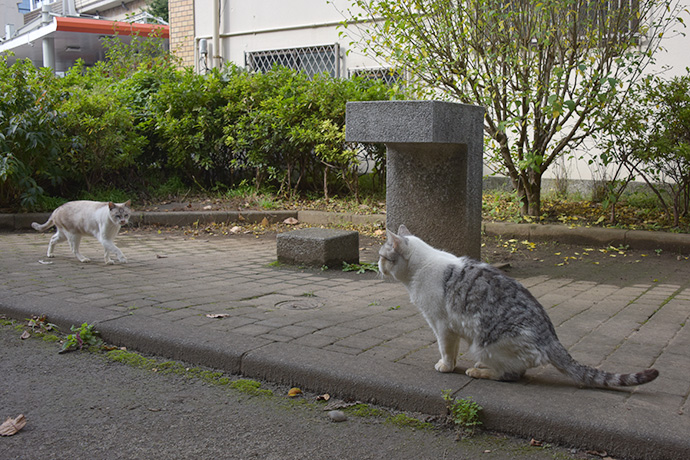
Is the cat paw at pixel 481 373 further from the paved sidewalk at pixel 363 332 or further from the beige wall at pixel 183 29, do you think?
the beige wall at pixel 183 29

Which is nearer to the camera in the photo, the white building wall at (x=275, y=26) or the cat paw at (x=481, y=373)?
the cat paw at (x=481, y=373)

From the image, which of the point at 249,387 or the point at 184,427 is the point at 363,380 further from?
the point at 184,427

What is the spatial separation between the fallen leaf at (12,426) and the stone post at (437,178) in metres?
3.56

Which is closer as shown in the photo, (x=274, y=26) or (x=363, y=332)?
(x=363, y=332)

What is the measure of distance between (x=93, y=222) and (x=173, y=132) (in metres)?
4.07

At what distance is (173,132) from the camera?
413 inches

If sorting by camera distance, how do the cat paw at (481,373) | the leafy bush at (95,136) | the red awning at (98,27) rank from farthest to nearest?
the red awning at (98,27) → the leafy bush at (95,136) → the cat paw at (481,373)

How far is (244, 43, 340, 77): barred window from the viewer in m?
13.0

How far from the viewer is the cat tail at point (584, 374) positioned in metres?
2.96

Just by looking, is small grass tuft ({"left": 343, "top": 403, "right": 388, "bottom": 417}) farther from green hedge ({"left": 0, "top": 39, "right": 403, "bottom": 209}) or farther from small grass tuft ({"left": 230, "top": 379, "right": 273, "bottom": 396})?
green hedge ({"left": 0, "top": 39, "right": 403, "bottom": 209})

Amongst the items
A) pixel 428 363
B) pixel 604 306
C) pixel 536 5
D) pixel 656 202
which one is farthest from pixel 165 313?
pixel 656 202

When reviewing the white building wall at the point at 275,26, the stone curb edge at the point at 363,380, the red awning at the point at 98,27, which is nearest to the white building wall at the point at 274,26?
the white building wall at the point at 275,26

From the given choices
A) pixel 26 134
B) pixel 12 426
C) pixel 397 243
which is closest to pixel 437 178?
pixel 397 243

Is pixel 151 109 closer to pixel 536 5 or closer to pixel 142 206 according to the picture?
pixel 142 206
